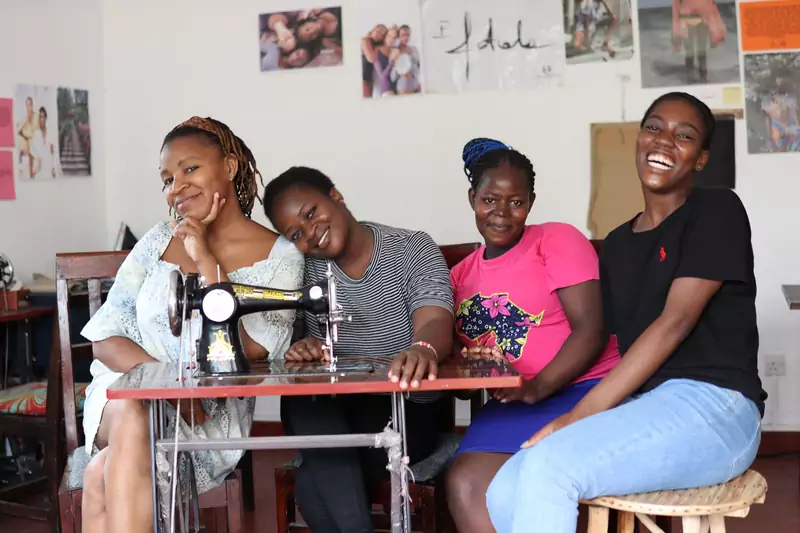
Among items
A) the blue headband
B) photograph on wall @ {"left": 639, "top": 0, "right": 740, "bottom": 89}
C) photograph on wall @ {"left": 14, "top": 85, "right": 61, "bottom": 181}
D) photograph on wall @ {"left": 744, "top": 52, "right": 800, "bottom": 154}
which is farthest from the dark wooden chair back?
photograph on wall @ {"left": 744, "top": 52, "right": 800, "bottom": 154}

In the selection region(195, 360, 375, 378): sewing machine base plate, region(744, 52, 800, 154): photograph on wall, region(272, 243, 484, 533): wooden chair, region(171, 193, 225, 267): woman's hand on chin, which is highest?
region(744, 52, 800, 154): photograph on wall

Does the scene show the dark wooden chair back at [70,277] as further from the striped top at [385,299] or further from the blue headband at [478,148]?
the blue headband at [478,148]

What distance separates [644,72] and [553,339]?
2080 mm

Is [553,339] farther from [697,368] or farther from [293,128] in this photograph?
[293,128]

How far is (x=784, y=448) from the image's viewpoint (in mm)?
3939

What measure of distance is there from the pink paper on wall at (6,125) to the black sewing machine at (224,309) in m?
2.31

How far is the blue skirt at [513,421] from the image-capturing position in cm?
211

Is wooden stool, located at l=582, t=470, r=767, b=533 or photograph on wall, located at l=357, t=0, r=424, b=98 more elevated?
photograph on wall, located at l=357, t=0, r=424, b=98

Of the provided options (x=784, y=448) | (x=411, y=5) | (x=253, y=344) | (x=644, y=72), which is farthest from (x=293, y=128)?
(x=784, y=448)

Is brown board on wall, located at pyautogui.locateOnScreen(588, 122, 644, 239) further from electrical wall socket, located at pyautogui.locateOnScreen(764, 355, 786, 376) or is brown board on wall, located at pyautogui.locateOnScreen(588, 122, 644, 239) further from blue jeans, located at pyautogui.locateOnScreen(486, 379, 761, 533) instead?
blue jeans, located at pyautogui.locateOnScreen(486, 379, 761, 533)

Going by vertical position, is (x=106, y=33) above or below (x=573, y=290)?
above

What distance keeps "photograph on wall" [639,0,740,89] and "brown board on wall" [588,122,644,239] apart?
0.30m

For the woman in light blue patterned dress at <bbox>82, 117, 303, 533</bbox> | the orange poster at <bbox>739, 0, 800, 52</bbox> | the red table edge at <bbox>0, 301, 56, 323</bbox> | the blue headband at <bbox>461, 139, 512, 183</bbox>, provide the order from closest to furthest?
the woman in light blue patterned dress at <bbox>82, 117, 303, 533</bbox>
the blue headband at <bbox>461, 139, 512, 183</bbox>
the red table edge at <bbox>0, 301, 56, 323</bbox>
the orange poster at <bbox>739, 0, 800, 52</bbox>

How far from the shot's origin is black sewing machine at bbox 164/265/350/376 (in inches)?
76.2
